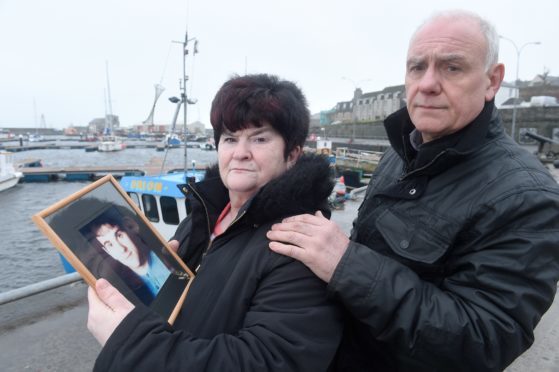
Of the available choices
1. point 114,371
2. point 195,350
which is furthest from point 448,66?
point 114,371

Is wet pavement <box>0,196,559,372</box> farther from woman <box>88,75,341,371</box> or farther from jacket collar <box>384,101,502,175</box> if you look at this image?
jacket collar <box>384,101,502,175</box>

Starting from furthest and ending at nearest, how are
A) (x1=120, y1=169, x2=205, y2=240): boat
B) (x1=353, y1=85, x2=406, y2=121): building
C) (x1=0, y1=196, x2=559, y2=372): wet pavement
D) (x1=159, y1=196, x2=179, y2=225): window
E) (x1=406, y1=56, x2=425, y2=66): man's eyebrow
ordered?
(x1=353, y1=85, x2=406, y2=121): building, (x1=159, y1=196, x2=179, y2=225): window, (x1=120, y1=169, x2=205, y2=240): boat, (x1=0, y1=196, x2=559, y2=372): wet pavement, (x1=406, y1=56, x2=425, y2=66): man's eyebrow

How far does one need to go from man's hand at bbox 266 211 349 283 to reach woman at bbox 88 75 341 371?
0.19 ft

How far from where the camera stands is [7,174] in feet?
105

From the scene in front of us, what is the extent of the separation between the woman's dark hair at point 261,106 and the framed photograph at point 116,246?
1.98ft

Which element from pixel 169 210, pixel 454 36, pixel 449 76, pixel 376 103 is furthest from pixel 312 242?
pixel 376 103

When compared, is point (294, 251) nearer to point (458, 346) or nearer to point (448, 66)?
point (458, 346)

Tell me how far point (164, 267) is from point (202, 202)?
0.47m

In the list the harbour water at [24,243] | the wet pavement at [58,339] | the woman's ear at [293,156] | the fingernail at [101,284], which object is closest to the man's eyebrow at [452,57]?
the woman's ear at [293,156]

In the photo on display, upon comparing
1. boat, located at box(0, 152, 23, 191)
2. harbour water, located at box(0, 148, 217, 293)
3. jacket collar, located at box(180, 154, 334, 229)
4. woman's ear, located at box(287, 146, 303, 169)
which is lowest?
harbour water, located at box(0, 148, 217, 293)

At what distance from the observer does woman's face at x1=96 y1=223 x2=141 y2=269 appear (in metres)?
1.43

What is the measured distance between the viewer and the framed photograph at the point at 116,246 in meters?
1.28

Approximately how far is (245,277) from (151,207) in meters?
9.92

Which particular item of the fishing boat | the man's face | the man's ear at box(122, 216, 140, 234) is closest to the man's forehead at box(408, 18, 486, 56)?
the man's face
